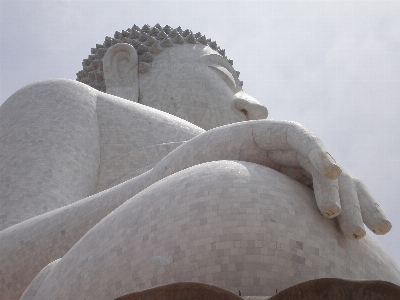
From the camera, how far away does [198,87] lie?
1230 centimetres

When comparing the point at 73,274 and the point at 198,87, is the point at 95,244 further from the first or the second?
the point at 198,87

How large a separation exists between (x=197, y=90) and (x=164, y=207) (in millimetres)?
6862

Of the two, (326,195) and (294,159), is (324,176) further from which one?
(294,159)

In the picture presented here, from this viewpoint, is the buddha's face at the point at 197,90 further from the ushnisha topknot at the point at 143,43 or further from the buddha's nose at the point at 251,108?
the ushnisha topknot at the point at 143,43

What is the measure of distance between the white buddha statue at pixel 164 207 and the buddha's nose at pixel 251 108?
2110mm

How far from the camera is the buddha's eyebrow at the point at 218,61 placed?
42.5ft

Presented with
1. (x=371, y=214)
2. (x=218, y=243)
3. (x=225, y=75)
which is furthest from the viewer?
(x=225, y=75)

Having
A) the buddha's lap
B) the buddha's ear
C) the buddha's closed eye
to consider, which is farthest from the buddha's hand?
the buddha's ear

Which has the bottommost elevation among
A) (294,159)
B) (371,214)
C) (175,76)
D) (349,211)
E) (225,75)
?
(349,211)

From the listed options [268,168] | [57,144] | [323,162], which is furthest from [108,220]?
[57,144]

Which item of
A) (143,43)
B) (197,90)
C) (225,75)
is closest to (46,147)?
(197,90)

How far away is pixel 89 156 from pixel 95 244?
159 inches

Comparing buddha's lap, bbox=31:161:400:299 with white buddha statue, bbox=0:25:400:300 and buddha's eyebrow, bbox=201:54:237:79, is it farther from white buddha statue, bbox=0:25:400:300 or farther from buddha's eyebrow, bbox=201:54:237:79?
buddha's eyebrow, bbox=201:54:237:79

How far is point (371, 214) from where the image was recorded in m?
5.75
